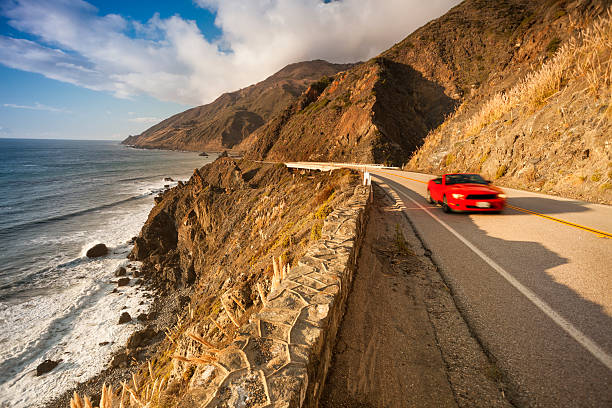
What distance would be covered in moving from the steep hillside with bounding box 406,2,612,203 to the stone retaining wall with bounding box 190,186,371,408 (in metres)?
10.9

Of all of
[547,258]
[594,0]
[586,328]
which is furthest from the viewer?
[594,0]

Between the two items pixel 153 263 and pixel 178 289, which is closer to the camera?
pixel 178 289

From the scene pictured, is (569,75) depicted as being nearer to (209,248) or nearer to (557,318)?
(557,318)

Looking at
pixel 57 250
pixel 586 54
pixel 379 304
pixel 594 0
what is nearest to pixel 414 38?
pixel 594 0

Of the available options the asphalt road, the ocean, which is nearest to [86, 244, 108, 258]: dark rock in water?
the ocean

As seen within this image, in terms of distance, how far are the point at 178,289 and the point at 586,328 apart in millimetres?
21889

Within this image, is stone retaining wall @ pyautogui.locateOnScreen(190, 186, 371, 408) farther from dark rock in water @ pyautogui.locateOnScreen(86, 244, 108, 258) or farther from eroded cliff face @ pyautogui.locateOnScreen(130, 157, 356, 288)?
dark rock in water @ pyautogui.locateOnScreen(86, 244, 108, 258)

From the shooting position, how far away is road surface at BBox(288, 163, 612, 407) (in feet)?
7.06

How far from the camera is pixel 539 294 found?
11.0 ft

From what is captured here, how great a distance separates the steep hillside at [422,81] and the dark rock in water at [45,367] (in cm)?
3043

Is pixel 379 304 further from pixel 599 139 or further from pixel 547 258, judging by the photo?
pixel 599 139

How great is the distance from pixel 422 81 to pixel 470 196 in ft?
140

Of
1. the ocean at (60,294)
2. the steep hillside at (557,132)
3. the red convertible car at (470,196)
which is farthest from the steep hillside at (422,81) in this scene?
the ocean at (60,294)

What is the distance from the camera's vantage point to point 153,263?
22688 mm
